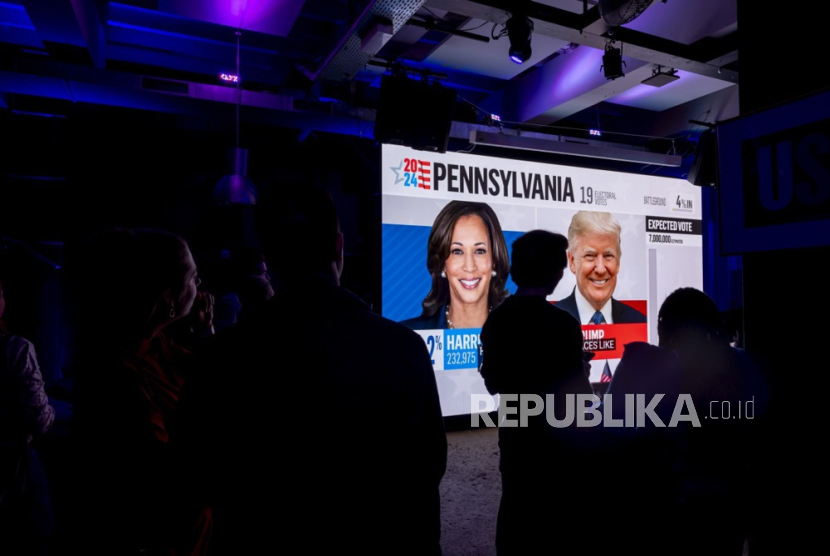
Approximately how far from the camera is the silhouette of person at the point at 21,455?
5.32ft

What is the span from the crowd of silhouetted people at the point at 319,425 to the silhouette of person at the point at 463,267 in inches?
125

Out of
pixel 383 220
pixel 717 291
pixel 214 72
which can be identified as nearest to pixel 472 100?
pixel 383 220

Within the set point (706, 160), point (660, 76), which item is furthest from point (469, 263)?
point (706, 160)

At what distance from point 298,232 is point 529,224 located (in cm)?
482

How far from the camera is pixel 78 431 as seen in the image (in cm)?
121

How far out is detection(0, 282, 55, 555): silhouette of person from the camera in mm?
1621

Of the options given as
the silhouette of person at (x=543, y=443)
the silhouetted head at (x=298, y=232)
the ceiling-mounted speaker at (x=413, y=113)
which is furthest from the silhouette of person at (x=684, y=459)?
the ceiling-mounted speaker at (x=413, y=113)

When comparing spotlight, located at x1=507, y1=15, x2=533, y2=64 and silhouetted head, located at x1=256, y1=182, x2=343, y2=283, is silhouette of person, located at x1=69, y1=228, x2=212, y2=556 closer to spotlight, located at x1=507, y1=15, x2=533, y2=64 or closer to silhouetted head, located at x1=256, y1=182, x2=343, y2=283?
silhouetted head, located at x1=256, y1=182, x2=343, y2=283

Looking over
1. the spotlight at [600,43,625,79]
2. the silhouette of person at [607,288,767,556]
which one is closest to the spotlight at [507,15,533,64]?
the spotlight at [600,43,625,79]

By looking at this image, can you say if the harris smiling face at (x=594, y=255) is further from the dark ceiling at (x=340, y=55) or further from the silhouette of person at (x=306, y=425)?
the silhouette of person at (x=306, y=425)

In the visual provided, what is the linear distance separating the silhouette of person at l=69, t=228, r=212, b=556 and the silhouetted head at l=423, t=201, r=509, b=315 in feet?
Result: 12.3

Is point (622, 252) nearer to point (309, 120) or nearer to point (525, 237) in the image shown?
point (309, 120)

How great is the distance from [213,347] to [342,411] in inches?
11.0

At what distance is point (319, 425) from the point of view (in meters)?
0.95
